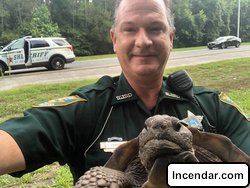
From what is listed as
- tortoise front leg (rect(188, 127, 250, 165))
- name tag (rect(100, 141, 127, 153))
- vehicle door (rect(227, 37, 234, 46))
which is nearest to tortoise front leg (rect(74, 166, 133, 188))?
name tag (rect(100, 141, 127, 153))

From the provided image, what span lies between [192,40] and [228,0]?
36.6 ft

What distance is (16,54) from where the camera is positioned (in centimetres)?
1480

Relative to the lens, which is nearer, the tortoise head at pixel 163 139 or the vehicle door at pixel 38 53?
the tortoise head at pixel 163 139

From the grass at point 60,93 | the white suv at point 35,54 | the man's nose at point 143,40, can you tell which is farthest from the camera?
the white suv at point 35,54

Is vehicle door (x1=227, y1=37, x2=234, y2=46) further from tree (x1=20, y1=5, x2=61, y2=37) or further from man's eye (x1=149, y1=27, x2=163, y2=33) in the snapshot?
man's eye (x1=149, y1=27, x2=163, y2=33)

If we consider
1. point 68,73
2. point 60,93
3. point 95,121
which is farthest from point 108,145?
point 68,73

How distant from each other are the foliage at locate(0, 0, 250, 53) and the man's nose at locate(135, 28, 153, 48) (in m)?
27.1

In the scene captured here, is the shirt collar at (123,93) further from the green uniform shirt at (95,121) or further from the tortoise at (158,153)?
the tortoise at (158,153)

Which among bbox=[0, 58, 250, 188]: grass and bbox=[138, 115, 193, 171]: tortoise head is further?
bbox=[0, 58, 250, 188]: grass

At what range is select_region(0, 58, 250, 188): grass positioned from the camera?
3686mm

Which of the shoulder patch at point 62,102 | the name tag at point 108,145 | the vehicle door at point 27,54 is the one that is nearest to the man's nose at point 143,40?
the shoulder patch at point 62,102

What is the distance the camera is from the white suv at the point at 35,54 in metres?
14.5

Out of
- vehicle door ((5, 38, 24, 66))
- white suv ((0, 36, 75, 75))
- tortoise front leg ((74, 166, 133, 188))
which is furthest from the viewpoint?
vehicle door ((5, 38, 24, 66))

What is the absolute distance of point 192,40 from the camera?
1469 inches
